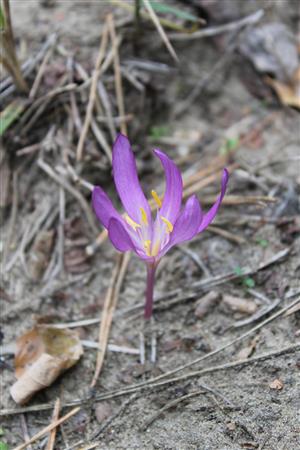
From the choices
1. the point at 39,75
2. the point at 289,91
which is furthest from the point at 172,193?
the point at 289,91

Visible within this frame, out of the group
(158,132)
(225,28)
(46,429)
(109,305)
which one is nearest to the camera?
(46,429)

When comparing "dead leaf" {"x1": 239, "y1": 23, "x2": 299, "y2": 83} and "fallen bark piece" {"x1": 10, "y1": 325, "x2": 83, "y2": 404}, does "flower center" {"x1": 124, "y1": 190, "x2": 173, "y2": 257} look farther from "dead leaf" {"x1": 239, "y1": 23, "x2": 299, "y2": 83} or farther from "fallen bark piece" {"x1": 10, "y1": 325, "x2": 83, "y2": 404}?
"dead leaf" {"x1": 239, "y1": 23, "x2": 299, "y2": 83}

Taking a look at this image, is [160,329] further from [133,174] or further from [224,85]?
[224,85]

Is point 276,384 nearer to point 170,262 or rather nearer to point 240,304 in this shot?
point 240,304

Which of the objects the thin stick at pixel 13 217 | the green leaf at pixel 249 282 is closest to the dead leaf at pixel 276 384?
the green leaf at pixel 249 282

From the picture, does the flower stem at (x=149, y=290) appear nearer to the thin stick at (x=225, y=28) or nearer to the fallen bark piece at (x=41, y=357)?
the fallen bark piece at (x=41, y=357)
